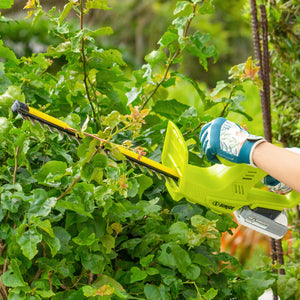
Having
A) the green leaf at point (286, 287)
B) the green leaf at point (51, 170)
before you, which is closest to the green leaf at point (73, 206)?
the green leaf at point (51, 170)

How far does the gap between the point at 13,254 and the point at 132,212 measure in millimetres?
302

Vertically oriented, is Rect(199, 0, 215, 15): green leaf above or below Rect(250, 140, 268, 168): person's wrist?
above

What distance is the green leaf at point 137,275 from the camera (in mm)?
1181

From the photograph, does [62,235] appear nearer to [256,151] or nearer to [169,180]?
[169,180]

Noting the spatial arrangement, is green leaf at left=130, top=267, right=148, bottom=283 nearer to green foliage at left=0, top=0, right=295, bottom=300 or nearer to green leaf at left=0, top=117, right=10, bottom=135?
green foliage at left=0, top=0, right=295, bottom=300

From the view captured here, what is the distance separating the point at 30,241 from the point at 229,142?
539mm

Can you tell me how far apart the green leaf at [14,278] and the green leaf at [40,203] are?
128 millimetres

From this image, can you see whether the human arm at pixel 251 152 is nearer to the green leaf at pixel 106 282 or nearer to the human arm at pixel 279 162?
the human arm at pixel 279 162

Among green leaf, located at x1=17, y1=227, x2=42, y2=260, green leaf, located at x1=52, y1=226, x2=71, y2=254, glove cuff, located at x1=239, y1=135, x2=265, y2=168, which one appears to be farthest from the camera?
glove cuff, located at x1=239, y1=135, x2=265, y2=168

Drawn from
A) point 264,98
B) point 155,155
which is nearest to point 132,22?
point 264,98

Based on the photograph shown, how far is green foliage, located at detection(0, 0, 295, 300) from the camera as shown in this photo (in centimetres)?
107

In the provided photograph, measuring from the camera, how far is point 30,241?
1.00 metres

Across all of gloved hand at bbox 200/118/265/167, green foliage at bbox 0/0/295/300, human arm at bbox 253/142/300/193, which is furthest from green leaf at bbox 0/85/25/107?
human arm at bbox 253/142/300/193

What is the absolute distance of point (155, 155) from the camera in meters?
1.41
